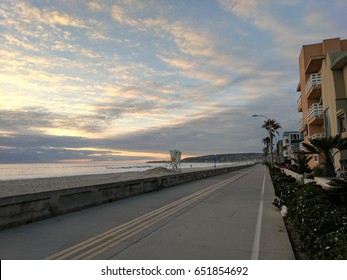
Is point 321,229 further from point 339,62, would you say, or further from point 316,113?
point 316,113

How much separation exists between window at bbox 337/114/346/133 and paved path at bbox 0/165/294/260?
14.0 meters

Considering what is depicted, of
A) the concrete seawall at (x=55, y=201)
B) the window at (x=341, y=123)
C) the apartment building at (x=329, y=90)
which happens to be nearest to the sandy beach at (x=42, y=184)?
the concrete seawall at (x=55, y=201)

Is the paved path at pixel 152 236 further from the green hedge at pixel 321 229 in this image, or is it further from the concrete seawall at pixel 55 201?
the green hedge at pixel 321 229

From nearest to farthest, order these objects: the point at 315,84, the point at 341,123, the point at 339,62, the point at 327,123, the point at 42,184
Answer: the point at 339,62 < the point at 341,123 < the point at 327,123 < the point at 315,84 < the point at 42,184

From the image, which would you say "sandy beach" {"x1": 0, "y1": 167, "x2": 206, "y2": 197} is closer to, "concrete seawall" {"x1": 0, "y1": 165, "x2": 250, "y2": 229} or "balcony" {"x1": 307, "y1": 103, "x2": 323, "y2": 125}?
"concrete seawall" {"x1": 0, "y1": 165, "x2": 250, "y2": 229}

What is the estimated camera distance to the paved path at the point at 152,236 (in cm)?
589

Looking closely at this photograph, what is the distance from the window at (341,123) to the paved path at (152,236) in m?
14.0

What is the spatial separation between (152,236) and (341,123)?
65.6 feet

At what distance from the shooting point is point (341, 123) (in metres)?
22.4

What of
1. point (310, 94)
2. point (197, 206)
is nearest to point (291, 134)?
point (310, 94)

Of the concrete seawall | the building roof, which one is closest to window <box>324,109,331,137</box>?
the building roof

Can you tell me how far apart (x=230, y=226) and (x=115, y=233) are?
123 inches

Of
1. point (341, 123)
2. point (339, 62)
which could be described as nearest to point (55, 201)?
point (341, 123)

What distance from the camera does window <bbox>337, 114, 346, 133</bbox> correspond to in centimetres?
2172
